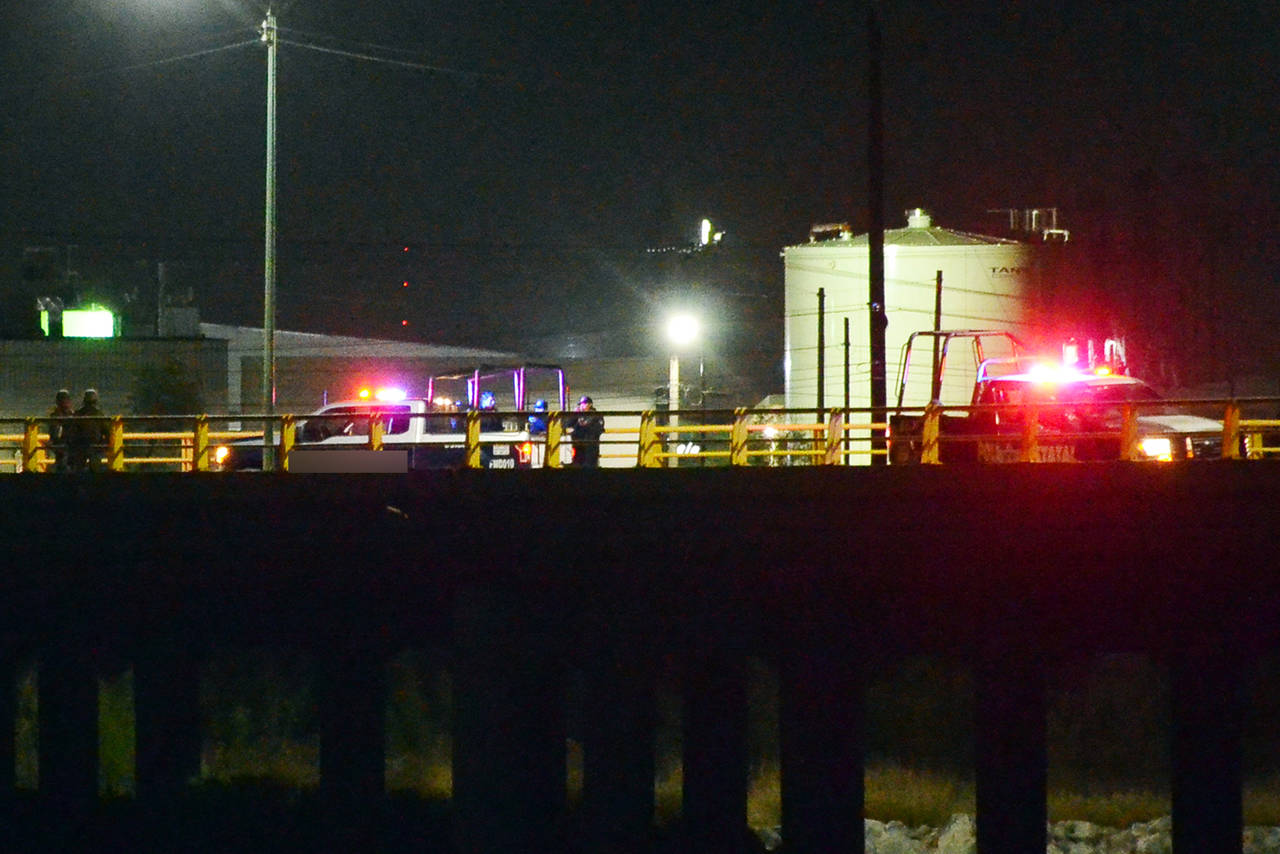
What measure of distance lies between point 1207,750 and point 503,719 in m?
6.52

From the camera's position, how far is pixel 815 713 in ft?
47.3

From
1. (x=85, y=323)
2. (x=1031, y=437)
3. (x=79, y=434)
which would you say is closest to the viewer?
(x=1031, y=437)

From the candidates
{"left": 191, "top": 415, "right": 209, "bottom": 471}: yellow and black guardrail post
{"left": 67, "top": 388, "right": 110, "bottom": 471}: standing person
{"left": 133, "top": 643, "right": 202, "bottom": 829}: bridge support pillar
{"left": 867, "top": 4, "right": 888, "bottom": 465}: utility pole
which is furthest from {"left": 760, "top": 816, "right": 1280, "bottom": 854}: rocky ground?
{"left": 67, "top": 388, "right": 110, "bottom": 471}: standing person

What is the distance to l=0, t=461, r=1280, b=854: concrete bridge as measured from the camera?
542 inches

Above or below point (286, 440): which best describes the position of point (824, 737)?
below

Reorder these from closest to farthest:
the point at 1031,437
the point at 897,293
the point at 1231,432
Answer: the point at 1231,432 < the point at 1031,437 < the point at 897,293

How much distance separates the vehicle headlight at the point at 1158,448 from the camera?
61.4 ft

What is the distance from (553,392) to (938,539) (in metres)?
35.2

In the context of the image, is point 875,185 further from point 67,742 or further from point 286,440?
point 67,742

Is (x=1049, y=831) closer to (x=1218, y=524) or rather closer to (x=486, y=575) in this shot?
(x=1218, y=524)


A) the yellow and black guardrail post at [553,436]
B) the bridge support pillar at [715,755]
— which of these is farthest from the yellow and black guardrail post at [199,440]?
the bridge support pillar at [715,755]

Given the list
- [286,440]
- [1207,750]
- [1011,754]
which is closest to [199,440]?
[286,440]

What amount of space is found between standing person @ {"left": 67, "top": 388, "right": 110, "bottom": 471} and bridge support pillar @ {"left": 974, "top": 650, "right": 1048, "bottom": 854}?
37.1 ft

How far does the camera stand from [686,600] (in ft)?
46.8
